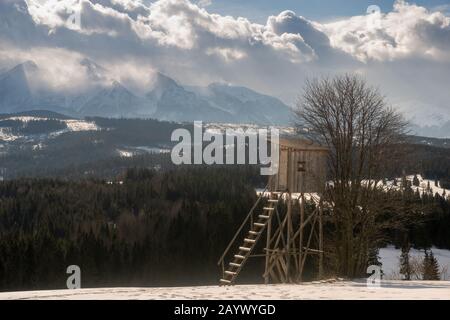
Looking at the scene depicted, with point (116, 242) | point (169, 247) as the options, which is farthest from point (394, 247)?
point (116, 242)

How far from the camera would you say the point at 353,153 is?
32000 millimetres

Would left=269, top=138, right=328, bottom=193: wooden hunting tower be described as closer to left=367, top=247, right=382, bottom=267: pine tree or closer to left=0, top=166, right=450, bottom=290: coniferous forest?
left=367, top=247, right=382, bottom=267: pine tree

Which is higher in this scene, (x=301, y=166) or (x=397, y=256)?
(x=301, y=166)

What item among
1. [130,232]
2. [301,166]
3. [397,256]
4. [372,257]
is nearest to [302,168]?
[301,166]

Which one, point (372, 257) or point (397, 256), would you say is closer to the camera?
point (372, 257)

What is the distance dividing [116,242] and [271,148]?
2989 inches

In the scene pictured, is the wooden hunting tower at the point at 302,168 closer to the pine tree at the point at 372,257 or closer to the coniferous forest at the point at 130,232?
the pine tree at the point at 372,257

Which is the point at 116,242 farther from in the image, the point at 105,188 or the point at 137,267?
the point at 105,188

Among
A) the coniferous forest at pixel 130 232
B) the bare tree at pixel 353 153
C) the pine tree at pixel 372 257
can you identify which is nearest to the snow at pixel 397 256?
the coniferous forest at pixel 130 232

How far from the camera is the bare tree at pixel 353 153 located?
30562mm

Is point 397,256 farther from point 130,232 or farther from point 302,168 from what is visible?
point 302,168

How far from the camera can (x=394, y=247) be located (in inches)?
5128

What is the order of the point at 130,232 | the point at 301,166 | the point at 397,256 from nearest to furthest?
1. the point at 301,166
2. the point at 397,256
3. the point at 130,232
